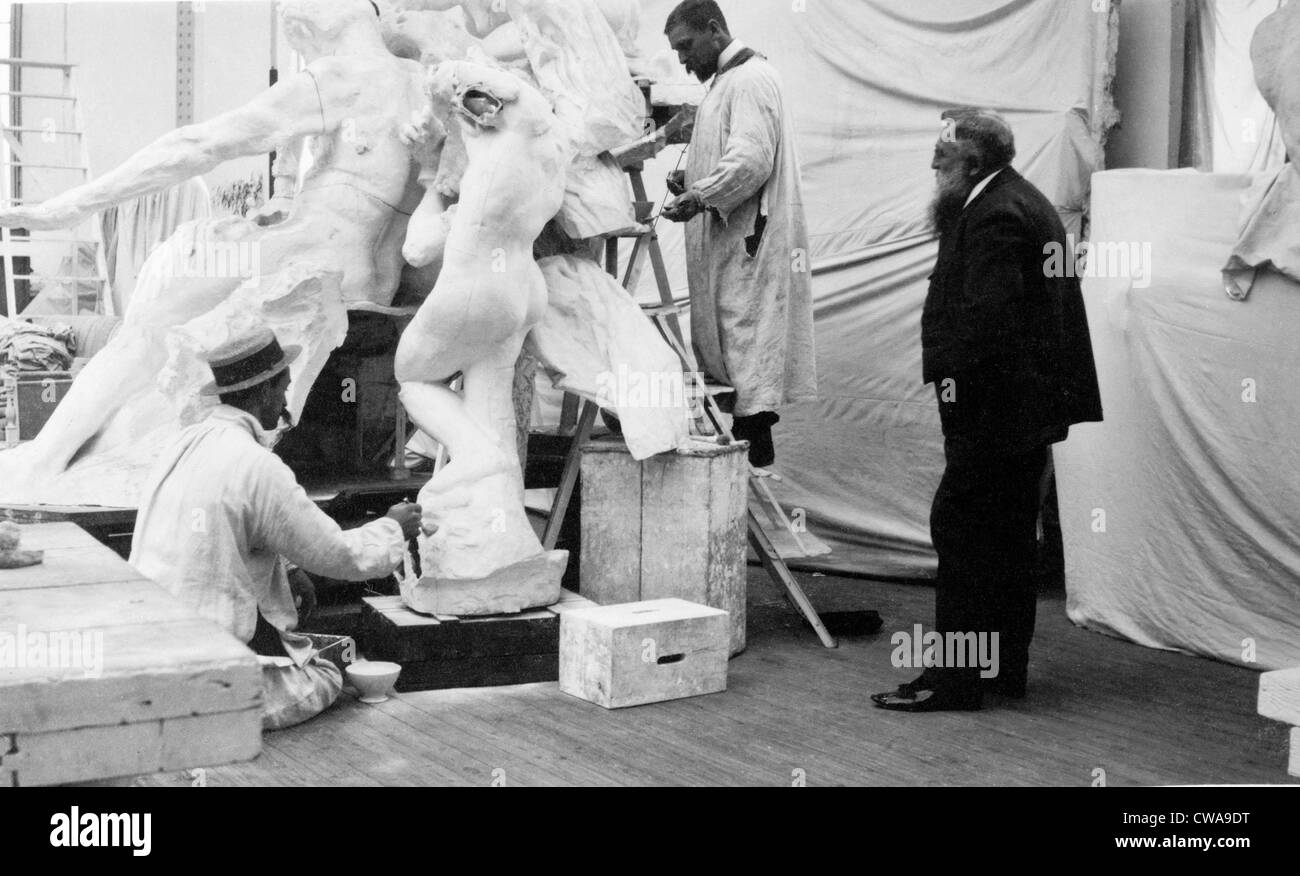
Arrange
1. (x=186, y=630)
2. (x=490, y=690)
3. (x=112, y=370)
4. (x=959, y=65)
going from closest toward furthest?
1. (x=186, y=630)
2. (x=490, y=690)
3. (x=112, y=370)
4. (x=959, y=65)

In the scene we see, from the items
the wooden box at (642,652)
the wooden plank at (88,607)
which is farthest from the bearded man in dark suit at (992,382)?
the wooden plank at (88,607)

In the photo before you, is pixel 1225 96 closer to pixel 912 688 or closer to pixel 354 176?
pixel 912 688

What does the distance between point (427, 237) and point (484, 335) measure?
565 millimetres

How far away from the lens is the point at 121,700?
6.44 ft

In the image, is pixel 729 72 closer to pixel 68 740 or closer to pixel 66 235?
pixel 68 740

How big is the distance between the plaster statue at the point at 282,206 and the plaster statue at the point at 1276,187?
3143 millimetres

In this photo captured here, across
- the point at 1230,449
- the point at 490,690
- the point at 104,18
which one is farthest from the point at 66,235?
the point at 1230,449

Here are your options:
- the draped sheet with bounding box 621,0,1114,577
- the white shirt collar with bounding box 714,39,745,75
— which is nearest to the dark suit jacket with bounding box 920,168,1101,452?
the white shirt collar with bounding box 714,39,745,75

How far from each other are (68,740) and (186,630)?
0.27 m

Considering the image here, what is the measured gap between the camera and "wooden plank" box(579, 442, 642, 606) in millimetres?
5406

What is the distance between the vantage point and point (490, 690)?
4898mm

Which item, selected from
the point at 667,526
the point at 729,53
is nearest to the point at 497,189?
the point at 667,526

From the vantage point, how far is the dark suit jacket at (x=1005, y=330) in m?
4.57

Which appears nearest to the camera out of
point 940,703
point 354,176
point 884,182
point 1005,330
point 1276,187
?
point 1005,330
